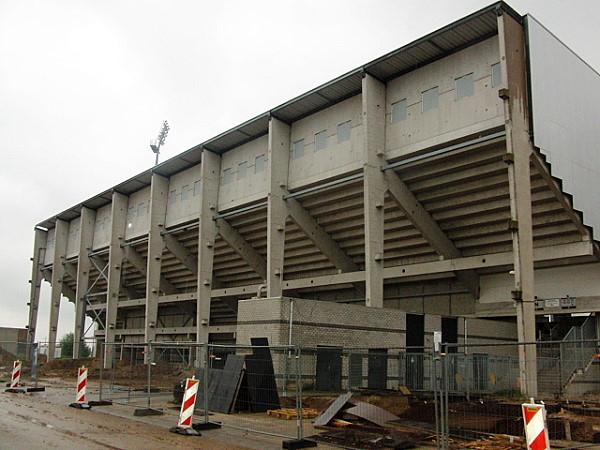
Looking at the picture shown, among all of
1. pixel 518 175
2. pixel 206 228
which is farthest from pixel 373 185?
pixel 206 228

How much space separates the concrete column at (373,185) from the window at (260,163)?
8.35 m

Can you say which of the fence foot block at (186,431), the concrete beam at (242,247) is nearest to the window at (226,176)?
the concrete beam at (242,247)

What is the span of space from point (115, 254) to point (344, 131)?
25.1m

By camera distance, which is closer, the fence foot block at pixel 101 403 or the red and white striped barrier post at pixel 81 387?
the red and white striped barrier post at pixel 81 387

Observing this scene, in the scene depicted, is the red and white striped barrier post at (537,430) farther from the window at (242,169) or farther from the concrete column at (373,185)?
the window at (242,169)

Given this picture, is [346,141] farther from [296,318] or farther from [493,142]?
[296,318]

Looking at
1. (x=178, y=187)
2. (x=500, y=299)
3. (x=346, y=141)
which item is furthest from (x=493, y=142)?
(x=178, y=187)

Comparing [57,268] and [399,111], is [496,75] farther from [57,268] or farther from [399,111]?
[57,268]

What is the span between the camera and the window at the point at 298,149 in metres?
30.0

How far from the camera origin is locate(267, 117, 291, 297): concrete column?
29.2 meters

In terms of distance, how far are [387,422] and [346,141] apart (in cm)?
1678

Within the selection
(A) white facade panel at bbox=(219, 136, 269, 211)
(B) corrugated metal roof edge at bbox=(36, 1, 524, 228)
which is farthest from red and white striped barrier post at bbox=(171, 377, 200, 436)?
(A) white facade panel at bbox=(219, 136, 269, 211)

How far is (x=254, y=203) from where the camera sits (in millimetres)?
33000

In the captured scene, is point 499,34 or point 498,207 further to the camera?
point 498,207
